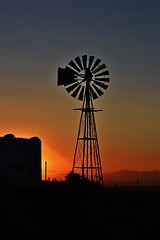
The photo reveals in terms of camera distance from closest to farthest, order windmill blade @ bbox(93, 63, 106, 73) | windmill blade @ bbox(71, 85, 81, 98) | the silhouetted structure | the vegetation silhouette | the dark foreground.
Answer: the dark foreground < the vegetation silhouette < the silhouetted structure < windmill blade @ bbox(71, 85, 81, 98) < windmill blade @ bbox(93, 63, 106, 73)

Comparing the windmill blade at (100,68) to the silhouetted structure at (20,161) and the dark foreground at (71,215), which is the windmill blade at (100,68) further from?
the silhouetted structure at (20,161)

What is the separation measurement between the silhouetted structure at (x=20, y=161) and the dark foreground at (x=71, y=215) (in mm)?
1915

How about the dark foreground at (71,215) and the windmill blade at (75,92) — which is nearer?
the dark foreground at (71,215)

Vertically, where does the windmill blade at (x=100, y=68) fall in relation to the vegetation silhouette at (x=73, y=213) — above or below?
above

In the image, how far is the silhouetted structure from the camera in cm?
3925

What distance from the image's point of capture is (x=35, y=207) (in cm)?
3316

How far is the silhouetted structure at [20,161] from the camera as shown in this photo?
39.2 m

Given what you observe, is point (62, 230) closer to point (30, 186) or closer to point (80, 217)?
point (80, 217)

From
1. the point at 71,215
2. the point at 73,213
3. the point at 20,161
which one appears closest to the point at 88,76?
the point at 20,161

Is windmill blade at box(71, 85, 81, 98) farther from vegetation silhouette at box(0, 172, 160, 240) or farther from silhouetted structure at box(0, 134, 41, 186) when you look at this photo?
silhouetted structure at box(0, 134, 41, 186)

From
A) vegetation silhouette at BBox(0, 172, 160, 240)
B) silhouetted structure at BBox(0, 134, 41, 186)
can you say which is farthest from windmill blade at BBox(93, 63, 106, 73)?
silhouetted structure at BBox(0, 134, 41, 186)

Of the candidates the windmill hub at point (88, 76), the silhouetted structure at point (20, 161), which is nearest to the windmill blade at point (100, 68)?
the windmill hub at point (88, 76)

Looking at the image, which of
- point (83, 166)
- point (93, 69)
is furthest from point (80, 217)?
point (93, 69)

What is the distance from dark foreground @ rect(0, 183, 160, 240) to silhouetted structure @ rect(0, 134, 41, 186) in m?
1.91
